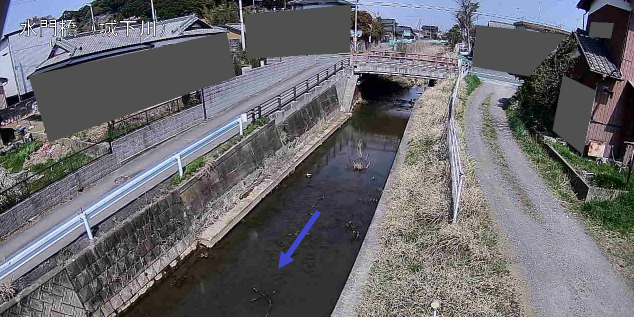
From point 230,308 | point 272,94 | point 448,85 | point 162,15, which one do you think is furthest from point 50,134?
point 162,15

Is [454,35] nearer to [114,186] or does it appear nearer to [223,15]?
[223,15]

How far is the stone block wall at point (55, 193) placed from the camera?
27.2ft

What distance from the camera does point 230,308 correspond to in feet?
26.8

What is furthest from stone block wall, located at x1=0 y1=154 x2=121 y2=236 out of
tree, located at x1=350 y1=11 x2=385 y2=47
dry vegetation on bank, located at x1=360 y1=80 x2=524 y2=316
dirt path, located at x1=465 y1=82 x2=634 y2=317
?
tree, located at x1=350 y1=11 x2=385 y2=47

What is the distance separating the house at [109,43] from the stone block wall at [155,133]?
11.4ft

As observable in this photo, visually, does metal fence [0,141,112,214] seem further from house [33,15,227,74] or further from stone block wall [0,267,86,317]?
house [33,15,227,74]

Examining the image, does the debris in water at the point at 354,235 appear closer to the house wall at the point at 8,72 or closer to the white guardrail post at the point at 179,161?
the white guardrail post at the point at 179,161

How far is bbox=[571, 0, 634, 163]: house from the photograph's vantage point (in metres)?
9.95

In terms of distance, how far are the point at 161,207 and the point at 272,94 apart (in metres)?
11.0

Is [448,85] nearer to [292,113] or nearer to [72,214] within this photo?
[292,113]

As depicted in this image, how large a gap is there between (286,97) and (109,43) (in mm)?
7125

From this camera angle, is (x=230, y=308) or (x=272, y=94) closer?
(x=230, y=308)

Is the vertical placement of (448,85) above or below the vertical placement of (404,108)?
above

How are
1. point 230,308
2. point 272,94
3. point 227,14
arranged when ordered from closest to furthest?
point 230,308 < point 272,94 < point 227,14
